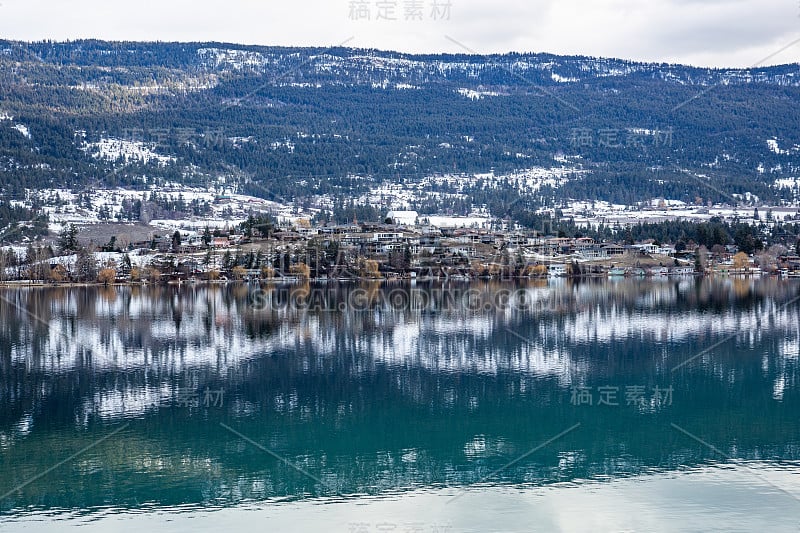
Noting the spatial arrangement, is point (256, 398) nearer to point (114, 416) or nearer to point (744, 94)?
point (114, 416)

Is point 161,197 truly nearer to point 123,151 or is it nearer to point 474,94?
point 123,151

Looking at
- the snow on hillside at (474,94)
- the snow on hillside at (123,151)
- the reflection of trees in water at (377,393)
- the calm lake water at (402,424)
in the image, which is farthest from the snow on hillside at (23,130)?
the calm lake water at (402,424)

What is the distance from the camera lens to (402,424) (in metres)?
18.0

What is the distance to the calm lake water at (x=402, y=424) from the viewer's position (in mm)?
13469

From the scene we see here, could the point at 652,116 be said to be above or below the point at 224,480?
above

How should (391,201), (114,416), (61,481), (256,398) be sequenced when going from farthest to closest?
(391,201), (256,398), (114,416), (61,481)

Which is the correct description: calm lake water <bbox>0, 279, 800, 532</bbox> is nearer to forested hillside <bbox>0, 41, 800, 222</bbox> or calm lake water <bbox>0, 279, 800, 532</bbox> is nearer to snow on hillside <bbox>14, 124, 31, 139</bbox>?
forested hillside <bbox>0, 41, 800, 222</bbox>

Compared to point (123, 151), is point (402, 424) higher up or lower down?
lower down

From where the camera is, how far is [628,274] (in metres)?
62.5

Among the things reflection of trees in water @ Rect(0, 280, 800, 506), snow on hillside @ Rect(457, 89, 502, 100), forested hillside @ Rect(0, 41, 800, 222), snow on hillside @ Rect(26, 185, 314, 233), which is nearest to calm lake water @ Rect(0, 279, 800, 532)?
reflection of trees in water @ Rect(0, 280, 800, 506)

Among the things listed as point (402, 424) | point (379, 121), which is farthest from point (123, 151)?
point (402, 424)

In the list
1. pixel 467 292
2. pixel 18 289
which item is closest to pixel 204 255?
pixel 18 289

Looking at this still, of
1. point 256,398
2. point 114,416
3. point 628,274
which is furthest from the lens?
point 628,274

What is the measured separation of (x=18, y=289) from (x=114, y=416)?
35614 millimetres
